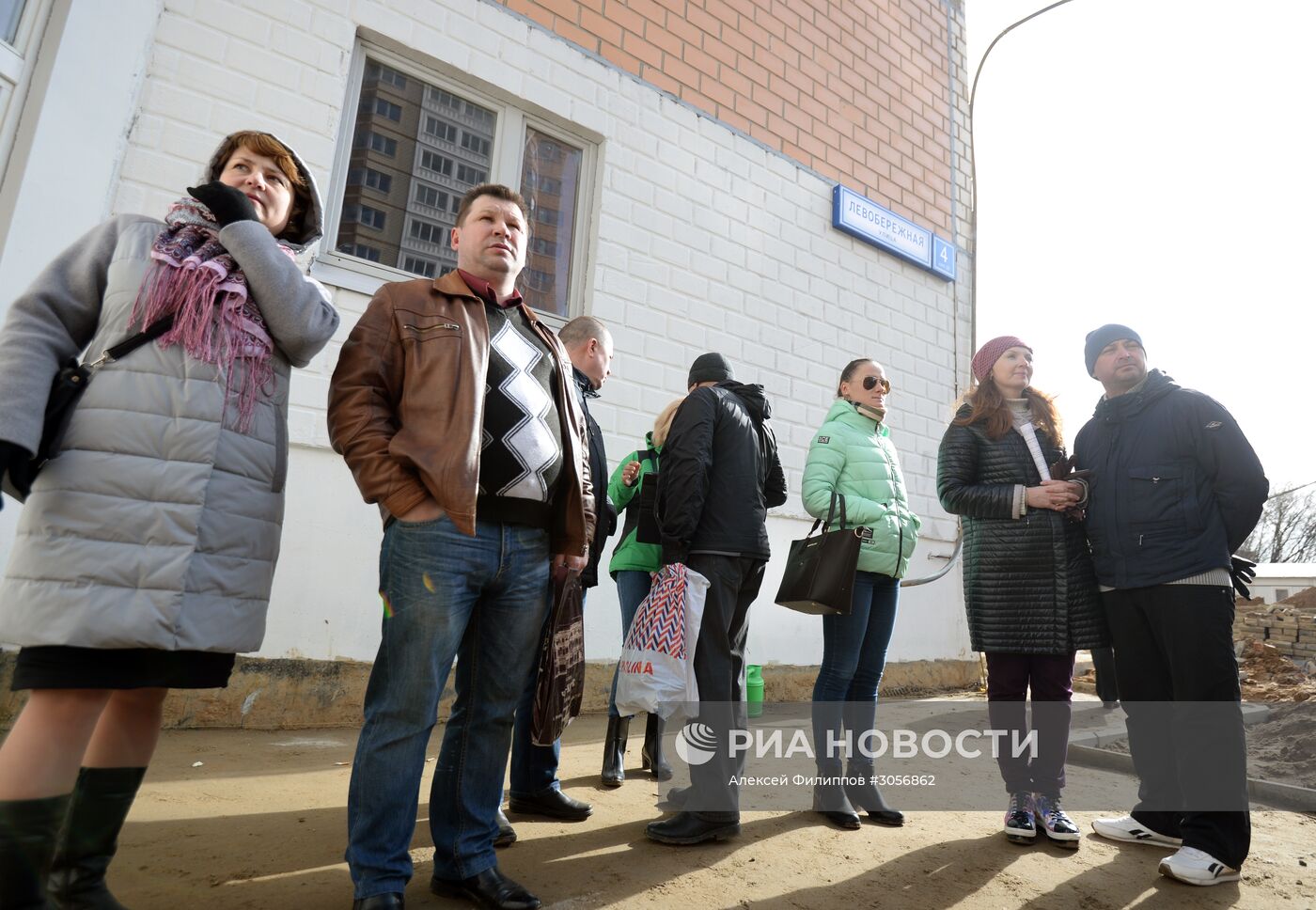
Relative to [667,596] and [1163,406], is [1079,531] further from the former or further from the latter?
[667,596]

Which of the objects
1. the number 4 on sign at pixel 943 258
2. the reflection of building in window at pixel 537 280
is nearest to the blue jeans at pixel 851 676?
the reflection of building in window at pixel 537 280

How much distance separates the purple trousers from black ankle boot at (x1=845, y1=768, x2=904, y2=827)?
1.44 ft

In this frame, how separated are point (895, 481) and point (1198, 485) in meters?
1.06

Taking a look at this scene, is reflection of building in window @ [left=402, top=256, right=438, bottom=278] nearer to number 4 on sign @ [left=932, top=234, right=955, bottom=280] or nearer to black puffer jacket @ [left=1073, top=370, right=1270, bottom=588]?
black puffer jacket @ [left=1073, top=370, right=1270, bottom=588]

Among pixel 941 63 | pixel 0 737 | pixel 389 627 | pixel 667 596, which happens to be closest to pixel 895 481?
pixel 667 596

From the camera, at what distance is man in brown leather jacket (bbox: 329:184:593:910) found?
1.79m

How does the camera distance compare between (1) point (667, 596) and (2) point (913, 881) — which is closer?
(2) point (913, 881)

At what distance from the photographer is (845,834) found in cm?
271

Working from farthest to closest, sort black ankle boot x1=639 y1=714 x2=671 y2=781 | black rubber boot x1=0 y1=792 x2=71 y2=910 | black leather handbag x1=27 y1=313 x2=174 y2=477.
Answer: black ankle boot x1=639 y1=714 x2=671 y2=781 → black leather handbag x1=27 y1=313 x2=174 y2=477 → black rubber boot x1=0 y1=792 x2=71 y2=910

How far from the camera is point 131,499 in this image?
1.54m

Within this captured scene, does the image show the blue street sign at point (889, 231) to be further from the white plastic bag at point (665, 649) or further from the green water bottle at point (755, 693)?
the white plastic bag at point (665, 649)

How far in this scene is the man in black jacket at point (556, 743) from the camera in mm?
2684

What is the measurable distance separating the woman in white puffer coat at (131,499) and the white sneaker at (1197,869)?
9.10 feet

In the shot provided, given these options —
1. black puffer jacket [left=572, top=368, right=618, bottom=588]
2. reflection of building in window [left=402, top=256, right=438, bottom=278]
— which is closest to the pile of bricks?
black puffer jacket [left=572, top=368, right=618, bottom=588]
